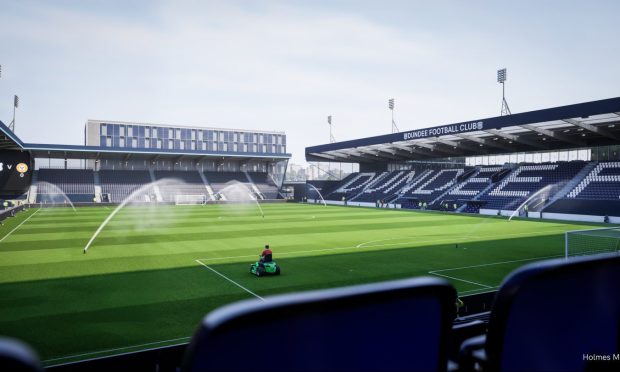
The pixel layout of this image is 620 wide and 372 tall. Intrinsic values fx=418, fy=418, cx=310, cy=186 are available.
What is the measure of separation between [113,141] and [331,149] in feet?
216

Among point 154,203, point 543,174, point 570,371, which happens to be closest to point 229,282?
point 570,371

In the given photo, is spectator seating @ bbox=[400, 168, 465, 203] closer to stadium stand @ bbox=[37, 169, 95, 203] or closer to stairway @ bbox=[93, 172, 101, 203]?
stairway @ bbox=[93, 172, 101, 203]

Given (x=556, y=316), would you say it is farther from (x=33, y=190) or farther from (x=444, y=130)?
(x=33, y=190)

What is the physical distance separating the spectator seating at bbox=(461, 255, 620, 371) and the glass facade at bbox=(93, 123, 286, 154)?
324ft

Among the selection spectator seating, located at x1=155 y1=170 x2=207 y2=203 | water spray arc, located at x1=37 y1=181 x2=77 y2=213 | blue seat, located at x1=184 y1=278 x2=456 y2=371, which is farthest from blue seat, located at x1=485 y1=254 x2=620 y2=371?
spectator seating, located at x1=155 y1=170 x2=207 y2=203

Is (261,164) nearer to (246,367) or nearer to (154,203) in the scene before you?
(154,203)

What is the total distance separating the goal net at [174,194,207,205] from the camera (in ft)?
205

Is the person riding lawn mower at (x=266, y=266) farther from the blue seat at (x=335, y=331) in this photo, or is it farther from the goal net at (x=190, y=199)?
the goal net at (x=190, y=199)

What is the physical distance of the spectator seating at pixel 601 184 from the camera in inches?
1453

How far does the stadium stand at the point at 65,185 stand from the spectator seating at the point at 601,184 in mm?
59685

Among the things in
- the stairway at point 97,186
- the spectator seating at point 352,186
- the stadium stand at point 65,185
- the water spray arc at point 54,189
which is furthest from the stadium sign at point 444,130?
the water spray arc at point 54,189

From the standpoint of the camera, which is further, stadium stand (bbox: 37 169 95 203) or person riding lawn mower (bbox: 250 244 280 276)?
stadium stand (bbox: 37 169 95 203)

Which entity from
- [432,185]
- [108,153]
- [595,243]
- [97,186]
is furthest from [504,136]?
[97,186]

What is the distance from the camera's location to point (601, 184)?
38875 mm
